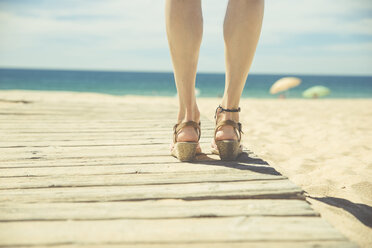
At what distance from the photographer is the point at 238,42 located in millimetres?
1464

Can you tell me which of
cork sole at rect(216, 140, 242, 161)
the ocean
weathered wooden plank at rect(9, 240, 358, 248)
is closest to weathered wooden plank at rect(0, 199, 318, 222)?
weathered wooden plank at rect(9, 240, 358, 248)

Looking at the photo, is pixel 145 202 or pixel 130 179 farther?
pixel 130 179

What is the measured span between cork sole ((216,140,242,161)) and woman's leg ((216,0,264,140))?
3 cm

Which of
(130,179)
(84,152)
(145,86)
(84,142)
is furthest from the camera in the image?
(145,86)

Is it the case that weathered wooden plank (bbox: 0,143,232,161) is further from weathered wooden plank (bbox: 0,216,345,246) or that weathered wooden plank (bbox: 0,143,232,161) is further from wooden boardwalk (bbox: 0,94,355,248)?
weathered wooden plank (bbox: 0,216,345,246)

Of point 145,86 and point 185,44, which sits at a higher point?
point 145,86

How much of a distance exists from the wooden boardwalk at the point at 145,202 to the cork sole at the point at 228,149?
5cm

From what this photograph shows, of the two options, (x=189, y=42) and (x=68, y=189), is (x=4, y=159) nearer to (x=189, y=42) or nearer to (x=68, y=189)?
(x=68, y=189)

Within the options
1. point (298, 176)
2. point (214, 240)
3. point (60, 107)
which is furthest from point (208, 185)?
point (60, 107)

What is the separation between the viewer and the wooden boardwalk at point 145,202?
864mm

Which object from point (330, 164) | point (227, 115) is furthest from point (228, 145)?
point (330, 164)

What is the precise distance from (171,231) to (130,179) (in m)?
0.45

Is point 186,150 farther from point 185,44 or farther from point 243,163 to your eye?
point 185,44

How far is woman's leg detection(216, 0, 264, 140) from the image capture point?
1.44 m
